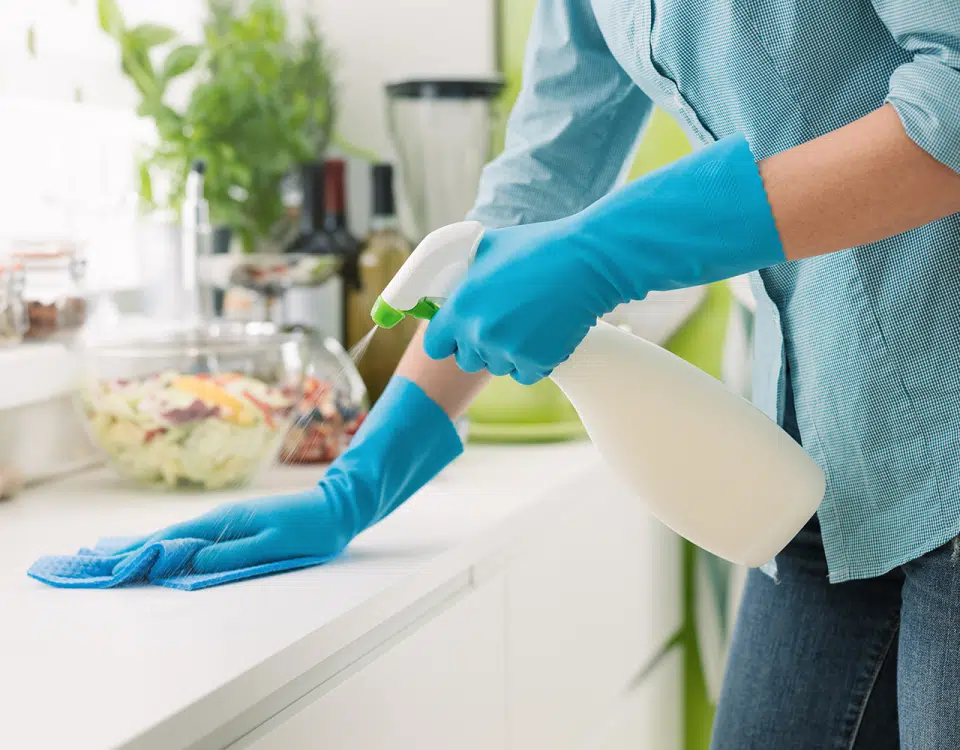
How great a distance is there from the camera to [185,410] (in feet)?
3.79

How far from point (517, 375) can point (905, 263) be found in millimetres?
278

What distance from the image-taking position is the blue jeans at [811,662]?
93 centimetres

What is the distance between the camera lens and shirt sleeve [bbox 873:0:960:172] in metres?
0.65

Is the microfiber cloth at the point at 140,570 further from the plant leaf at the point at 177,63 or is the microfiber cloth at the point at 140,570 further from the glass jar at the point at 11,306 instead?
the plant leaf at the point at 177,63

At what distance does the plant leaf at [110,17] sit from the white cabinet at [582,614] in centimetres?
87

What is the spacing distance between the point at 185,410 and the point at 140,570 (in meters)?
0.33

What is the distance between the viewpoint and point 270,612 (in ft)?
2.57

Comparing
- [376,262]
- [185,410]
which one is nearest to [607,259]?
[185,410]

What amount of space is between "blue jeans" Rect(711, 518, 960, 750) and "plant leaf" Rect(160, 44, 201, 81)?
1062 mm

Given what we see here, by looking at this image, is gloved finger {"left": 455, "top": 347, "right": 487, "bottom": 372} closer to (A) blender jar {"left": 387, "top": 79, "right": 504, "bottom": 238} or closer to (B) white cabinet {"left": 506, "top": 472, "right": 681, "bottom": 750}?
(B) white cabinet {"left": 506, "top": 472, "right": 681, "bottom": 750}

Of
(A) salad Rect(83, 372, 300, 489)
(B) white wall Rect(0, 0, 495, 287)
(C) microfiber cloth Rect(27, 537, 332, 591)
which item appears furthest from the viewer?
(B) white wall Rect(0, 0, 495, 287)

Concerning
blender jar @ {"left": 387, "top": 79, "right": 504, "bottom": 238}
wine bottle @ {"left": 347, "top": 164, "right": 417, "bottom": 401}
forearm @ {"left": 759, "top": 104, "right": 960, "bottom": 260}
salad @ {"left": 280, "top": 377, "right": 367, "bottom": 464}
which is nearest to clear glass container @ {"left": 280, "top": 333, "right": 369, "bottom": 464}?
salad @ {"left": 280, "top": 377, "right": 367, "bottom": 464}

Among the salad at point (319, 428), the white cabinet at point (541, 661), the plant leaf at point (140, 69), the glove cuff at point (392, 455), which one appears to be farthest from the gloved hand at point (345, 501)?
the plant leaf at point (140, 69)

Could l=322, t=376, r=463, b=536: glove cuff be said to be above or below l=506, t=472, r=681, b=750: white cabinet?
above
